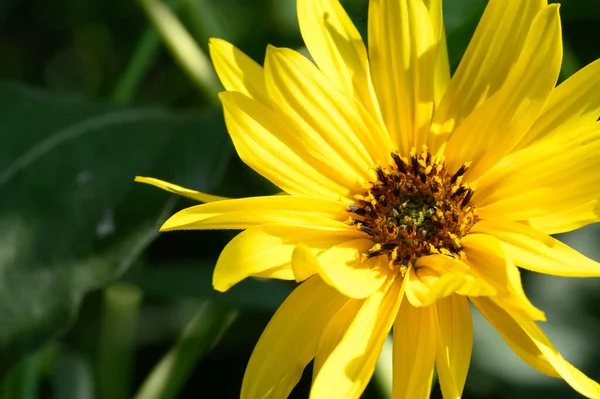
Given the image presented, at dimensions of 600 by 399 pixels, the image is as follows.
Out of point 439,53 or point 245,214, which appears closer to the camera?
point 245,214

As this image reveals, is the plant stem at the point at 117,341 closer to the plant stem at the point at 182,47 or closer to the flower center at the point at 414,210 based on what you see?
the plant stem at the point at 182,47

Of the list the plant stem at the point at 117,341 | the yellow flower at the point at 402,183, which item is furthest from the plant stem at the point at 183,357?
the yellow flower at the point at 402,183

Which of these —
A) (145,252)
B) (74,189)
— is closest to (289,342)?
(74,189)

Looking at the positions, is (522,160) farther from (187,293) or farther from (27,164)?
(27,164)

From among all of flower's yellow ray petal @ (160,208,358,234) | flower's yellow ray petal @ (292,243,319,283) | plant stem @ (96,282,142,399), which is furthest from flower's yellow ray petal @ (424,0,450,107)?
plant stem @ (96,282,142,399)

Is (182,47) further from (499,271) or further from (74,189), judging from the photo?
(499,271)

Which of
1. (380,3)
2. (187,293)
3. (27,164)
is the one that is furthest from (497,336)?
(27,164)

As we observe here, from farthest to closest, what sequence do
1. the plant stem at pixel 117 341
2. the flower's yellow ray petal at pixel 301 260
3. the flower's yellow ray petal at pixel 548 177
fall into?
the plant stem at pixel 117 341 → the flower's yellow ray petal at pixel 548 177 → the flower's yellow ray petal at pixel 301 260
